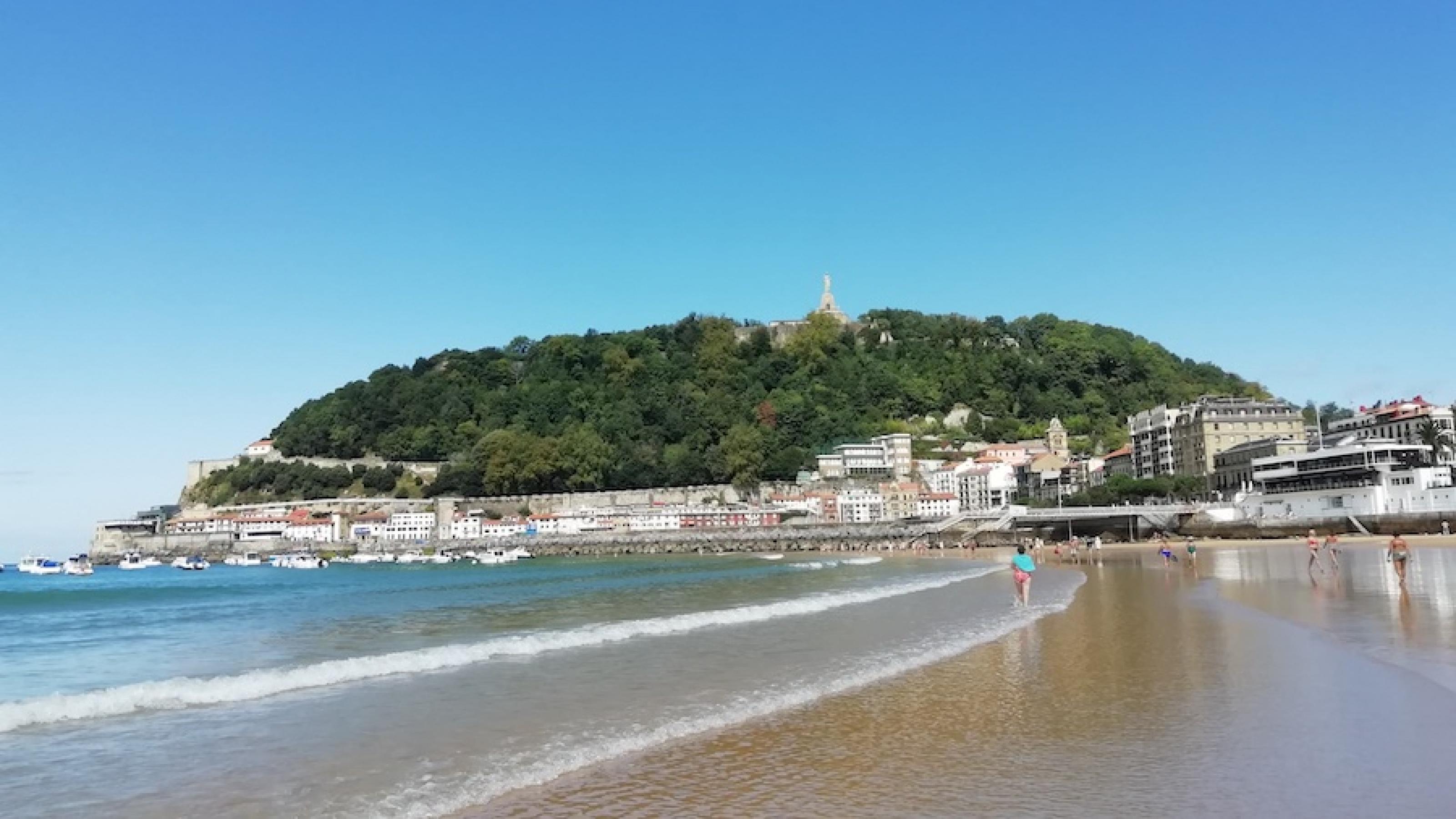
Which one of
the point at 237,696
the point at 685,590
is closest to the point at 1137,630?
the point at 237,696

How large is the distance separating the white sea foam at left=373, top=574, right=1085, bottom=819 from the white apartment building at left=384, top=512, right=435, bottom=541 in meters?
99.6

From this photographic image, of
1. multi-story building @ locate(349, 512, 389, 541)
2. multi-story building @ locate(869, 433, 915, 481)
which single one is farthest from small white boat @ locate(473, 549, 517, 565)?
multi-story building @ locate(869, 433, 915, 481)

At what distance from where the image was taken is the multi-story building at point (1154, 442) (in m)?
88.9

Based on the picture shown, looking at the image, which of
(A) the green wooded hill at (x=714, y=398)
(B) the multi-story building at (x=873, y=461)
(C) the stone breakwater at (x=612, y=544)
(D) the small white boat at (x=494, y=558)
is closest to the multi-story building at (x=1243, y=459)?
(C) the stone breakwater at (x=612, y=544)

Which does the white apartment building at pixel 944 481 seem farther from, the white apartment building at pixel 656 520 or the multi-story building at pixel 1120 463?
the white apartment building at pixel 656 520

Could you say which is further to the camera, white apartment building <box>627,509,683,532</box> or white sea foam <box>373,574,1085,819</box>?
white apartment building <box>627,509,683,532</box>

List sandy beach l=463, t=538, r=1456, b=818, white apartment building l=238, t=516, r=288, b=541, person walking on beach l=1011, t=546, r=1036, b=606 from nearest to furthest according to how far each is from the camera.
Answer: sandy beach l=463, t=538, r=1456, b=818 < person walking on beach l=1011, t=546, r=1036, b=606 < white apartment building l=238, t=516, r=288, b=541

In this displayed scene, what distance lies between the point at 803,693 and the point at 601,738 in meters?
2.69

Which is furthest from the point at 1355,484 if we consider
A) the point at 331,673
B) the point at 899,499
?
the point at 331,673

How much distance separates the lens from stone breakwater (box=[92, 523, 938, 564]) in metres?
77.8

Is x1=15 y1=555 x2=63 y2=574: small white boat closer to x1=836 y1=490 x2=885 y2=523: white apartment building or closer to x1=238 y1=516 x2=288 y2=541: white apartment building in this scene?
x1=238 y1=516 x2=288 y2=541: white apartment building

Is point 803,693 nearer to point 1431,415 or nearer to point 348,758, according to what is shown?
point 348,758

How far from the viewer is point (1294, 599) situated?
17.9 m

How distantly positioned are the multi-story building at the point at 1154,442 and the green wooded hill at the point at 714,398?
17.1m
